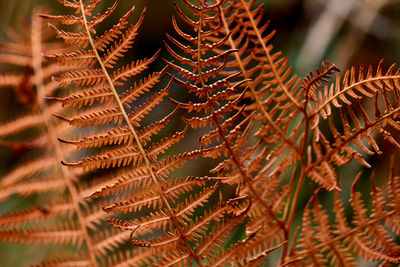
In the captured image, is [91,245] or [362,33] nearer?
[91,245]

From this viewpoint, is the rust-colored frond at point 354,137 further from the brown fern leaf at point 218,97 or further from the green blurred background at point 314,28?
the green blurred background at point 314,28

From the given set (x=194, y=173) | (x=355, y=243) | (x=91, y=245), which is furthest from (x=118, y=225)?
(x=194, y=173)

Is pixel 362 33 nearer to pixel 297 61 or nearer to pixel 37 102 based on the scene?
pixel 297 61

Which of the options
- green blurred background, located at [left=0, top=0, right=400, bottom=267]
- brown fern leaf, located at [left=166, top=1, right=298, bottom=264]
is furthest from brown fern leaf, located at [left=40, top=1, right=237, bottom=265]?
green blurred background, located at [left=0, top=0, right=400, bottom=267]

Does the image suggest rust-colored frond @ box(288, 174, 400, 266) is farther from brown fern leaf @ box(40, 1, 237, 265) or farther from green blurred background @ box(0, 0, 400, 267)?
green blurred background @ box(0, 0, 400, 267)

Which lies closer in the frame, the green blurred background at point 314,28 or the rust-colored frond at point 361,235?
the rust-colored frond at point 361,235

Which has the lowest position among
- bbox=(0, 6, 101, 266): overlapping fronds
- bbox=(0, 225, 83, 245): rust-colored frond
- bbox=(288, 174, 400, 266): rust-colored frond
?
bbox=(288, 174, 400, 266): rust-colored frond

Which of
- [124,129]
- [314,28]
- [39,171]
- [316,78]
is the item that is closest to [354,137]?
[316,78]

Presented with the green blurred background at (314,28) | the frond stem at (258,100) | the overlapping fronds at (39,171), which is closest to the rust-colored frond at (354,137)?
the frond stem at (258,100)

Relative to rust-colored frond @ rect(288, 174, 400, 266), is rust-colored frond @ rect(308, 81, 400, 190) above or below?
above
